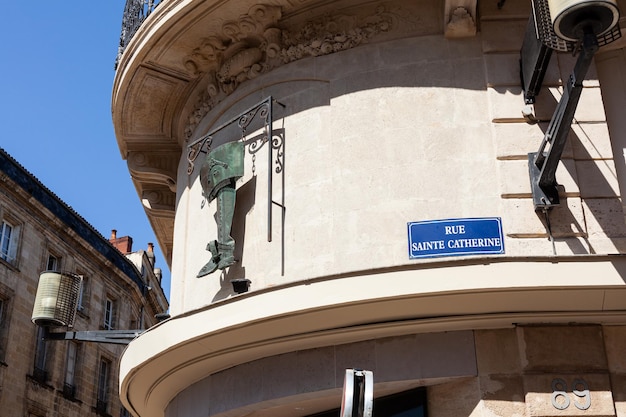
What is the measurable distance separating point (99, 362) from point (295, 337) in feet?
90.1

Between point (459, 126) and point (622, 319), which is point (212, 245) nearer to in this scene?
point (459, 126)

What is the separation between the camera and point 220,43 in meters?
11.2

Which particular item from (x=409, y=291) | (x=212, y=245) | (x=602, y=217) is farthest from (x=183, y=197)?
(x=602, y=217)

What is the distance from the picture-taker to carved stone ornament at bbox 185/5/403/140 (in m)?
10.4

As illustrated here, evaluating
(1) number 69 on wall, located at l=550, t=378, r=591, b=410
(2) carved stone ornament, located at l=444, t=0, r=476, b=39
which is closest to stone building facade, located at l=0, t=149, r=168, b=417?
(2) carved stone ornament, located at l=444, t=0, r=476, b=39

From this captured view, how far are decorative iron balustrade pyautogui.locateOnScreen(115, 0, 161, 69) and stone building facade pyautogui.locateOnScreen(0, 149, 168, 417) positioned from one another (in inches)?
715

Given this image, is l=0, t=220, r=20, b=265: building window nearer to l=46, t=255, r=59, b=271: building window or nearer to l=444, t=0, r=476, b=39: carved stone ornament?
l=46, t=255, r=59, b=271: building window

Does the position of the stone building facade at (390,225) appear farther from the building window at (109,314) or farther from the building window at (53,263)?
the building window at (109,314)

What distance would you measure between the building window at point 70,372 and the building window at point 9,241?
4.84 meters

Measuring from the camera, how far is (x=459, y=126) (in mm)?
9547

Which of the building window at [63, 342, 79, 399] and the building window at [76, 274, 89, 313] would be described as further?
the building window at [76, 274, 89, 313]

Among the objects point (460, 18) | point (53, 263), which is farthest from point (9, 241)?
point (460, 18)

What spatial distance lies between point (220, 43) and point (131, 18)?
71.7 inches

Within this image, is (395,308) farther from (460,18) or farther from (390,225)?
(460,18)
